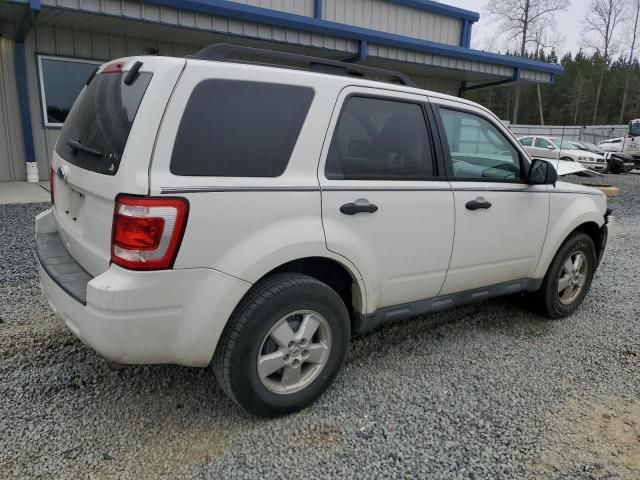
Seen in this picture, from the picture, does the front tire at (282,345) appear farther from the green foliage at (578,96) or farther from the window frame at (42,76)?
the green foliage at (578,96)

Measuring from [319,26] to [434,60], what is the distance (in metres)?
3.46

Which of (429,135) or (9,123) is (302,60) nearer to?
(429,135)

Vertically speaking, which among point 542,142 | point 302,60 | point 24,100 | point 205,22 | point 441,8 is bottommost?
point 542,142

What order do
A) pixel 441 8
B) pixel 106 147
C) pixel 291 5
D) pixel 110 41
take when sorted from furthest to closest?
1. pixel 441 8
2. pixel 291 5
3. pixel 110 41
4. pixel 106 147

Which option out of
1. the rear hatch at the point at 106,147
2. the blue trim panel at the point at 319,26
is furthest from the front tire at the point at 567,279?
the blue trim panel at the point at 319,26

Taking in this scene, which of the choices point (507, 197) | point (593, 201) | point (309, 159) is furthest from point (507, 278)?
point (309, 159)

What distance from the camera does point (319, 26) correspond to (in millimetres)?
9516

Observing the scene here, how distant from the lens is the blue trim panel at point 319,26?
322 inches

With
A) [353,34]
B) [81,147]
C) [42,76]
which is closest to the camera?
[81,147]

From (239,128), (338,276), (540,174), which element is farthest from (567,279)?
(239,128)

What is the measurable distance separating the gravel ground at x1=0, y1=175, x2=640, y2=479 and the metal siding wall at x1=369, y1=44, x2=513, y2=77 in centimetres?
845

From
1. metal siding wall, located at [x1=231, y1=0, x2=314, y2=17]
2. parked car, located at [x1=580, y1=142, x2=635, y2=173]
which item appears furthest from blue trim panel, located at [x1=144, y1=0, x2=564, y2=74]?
parked car, located at [x1=580, y1=142, x2=635, y2=173]

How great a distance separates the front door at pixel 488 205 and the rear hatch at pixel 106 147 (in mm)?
1868

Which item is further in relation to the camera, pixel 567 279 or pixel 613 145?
pixel 613 145
